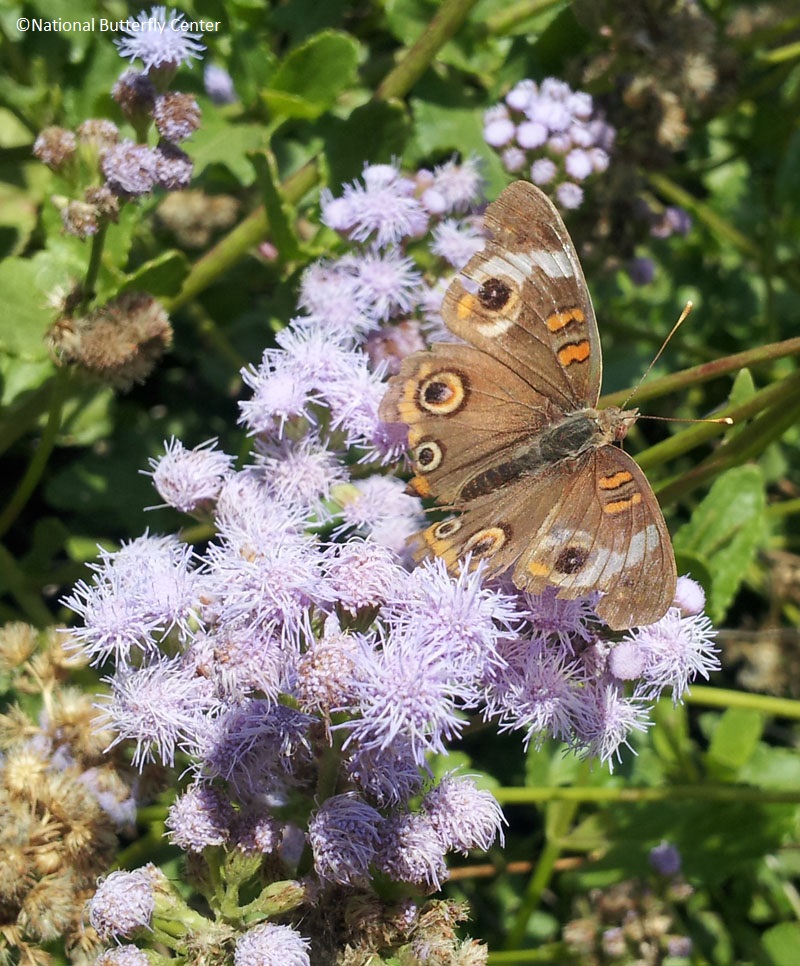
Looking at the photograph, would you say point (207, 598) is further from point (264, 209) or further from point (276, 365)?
point (264, 209)

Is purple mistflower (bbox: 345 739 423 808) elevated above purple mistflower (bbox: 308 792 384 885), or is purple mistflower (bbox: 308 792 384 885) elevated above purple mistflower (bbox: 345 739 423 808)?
purple mistflower (bbox: 345 739 423 808)

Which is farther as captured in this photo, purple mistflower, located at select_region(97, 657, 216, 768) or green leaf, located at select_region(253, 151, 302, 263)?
green leaf, located at select_region(253, 151, 302, 263)

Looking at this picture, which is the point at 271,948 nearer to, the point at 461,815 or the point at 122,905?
the point at 122,905

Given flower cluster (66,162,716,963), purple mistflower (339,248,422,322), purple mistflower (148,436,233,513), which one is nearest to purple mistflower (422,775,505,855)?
flower cluster (66,162,716,963)

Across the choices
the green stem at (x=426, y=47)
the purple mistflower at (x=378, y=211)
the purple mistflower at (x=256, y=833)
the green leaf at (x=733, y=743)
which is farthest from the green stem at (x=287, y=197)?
the green leaf at (x=733, y=743)

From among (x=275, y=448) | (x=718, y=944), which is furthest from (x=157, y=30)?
(x=718, y=944)

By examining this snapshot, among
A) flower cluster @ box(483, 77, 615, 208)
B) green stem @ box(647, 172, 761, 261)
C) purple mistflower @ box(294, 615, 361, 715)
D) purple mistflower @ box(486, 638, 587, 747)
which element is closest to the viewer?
purple mistflower @ box(294, 615, 361, 715)

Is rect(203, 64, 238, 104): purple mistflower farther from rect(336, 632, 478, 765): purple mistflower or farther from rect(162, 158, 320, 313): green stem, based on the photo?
rect(336, 632, 478, 765): purple mistflower

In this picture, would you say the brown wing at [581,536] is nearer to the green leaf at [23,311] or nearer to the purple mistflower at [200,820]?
the purple mistflower at [200,820]
